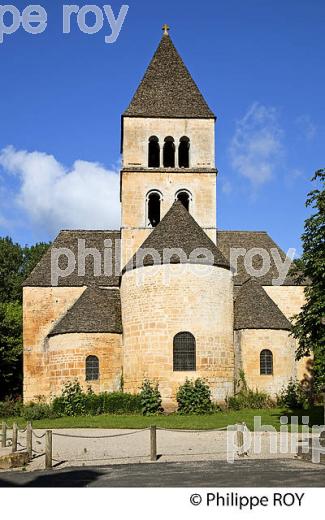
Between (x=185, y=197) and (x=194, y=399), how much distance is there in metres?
13.5

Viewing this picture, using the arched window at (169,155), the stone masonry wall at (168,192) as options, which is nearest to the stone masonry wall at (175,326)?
the stone masonry wall at (168,192)

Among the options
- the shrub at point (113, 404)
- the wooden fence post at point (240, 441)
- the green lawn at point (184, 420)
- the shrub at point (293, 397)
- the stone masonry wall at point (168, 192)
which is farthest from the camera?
the stone masonry wall at point (168, 192)

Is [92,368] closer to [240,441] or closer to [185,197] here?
[185,197]

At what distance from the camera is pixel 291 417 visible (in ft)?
91.5

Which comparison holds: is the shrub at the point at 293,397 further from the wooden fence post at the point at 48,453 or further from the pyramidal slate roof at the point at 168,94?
A: the wooden fence post at the point at 48,453

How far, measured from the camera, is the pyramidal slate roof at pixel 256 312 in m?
34.4

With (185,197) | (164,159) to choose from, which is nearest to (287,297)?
(185,197)

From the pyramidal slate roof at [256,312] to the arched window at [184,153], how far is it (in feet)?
27.9

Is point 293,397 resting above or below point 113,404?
above

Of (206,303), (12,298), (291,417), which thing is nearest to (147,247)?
(206,303)

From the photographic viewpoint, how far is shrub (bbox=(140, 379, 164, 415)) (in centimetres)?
3027

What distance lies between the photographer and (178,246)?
107 ft

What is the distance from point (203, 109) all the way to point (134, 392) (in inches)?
690
